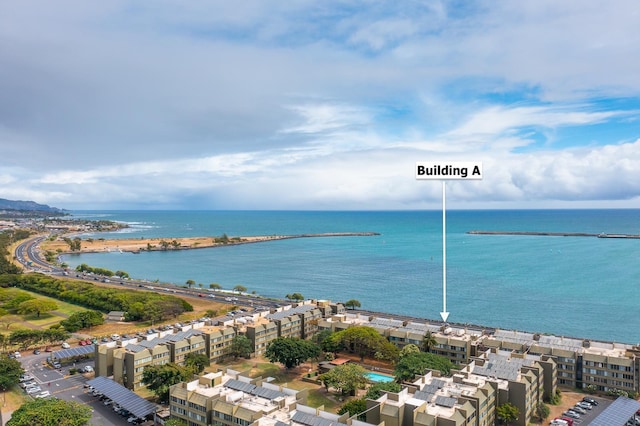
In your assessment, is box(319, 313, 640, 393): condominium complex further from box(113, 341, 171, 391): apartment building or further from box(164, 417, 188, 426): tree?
box(164, 417, 188, 426): tree

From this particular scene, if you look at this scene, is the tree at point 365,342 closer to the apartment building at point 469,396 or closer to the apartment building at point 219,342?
the apartment building at point 469,396

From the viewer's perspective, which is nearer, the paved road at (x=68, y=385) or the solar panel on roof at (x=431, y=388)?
the solar panel on roof at (x=431, y=388)

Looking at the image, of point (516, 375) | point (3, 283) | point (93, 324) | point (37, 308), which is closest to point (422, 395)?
point (516, 375)

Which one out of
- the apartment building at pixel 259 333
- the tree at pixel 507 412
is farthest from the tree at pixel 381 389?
the apartment building at pixel 259 333

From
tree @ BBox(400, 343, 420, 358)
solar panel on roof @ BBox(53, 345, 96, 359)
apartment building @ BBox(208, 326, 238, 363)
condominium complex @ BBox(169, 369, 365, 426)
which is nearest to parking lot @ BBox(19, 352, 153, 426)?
solar panel on roof @ BBox(53, 345, 96, 359)

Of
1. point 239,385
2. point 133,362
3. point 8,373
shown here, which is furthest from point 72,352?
point 239,385

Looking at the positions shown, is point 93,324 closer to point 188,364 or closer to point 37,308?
point 37,308
